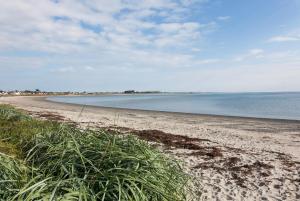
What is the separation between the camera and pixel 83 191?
3857mm

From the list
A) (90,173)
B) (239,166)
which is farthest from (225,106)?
(90,173)

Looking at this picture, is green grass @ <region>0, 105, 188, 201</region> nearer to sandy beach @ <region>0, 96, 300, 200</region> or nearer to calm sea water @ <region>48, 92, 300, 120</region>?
sandy beach @ <region>0, 96, 300, 200</region>

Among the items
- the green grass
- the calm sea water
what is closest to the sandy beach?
the green grass

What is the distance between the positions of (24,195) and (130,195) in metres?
1.26

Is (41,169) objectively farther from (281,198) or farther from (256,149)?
(256,149)

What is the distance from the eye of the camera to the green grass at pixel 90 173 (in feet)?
12.8

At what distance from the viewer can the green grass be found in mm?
3908

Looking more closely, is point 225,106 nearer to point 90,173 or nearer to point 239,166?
point 239,166

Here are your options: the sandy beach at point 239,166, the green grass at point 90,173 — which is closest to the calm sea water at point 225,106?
the sandy beach at point 239,166

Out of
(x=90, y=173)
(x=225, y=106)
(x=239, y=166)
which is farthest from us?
(x=225, y=106)

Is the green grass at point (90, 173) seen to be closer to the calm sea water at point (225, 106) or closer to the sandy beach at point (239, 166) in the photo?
the sandy beach at point (239, 166)

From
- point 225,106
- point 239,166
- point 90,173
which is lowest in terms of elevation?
point 225,106

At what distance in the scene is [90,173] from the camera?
448 cm

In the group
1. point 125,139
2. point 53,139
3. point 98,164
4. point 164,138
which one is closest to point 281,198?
point 125,139
